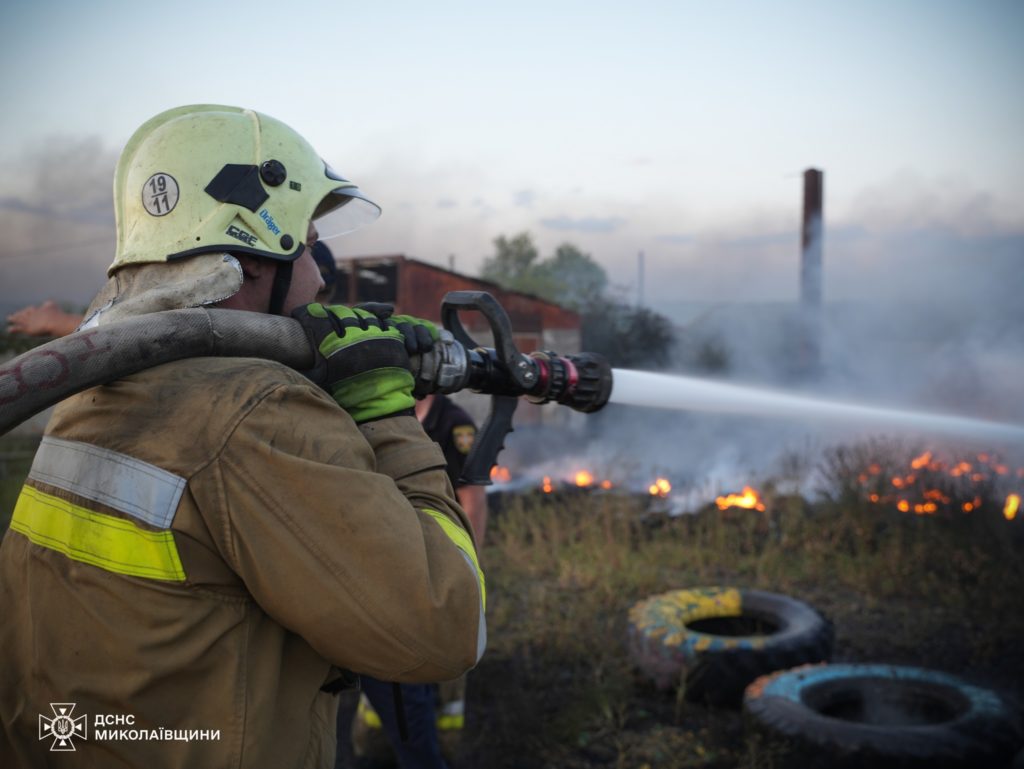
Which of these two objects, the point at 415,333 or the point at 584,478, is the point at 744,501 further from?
the point at 415,333

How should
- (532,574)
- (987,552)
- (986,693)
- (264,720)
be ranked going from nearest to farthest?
(264,720), (986,693), (987,552), (532,574)

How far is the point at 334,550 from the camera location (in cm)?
127

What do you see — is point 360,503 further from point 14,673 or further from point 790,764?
point 790,764

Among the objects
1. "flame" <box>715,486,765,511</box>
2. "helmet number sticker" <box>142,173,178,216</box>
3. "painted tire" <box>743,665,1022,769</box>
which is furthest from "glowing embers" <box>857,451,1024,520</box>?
"helmet number sticker" <box>142,173,178,216</box>

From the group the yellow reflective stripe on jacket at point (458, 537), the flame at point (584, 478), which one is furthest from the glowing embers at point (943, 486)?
the yellow reflective stripe on jacket at point (458, 537)

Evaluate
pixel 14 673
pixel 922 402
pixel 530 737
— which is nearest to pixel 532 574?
pixel 530 737

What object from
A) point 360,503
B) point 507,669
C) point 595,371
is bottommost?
point 507,669

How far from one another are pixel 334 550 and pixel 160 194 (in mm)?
840

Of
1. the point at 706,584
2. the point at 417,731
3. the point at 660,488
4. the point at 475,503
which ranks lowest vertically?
the point at 706,584

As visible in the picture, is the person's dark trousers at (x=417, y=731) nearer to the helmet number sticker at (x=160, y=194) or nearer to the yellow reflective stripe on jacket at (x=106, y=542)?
the yellow reflective stripe on jacket at (x=106, y=542)

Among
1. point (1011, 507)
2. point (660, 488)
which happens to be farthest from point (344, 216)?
point (660, 488)

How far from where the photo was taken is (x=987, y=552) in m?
6.07

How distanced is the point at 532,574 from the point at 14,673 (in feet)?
18.1

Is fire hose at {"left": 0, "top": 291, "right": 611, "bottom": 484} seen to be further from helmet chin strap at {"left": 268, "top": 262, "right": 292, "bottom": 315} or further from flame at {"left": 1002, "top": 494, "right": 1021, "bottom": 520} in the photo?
flame at {"left": 1002, "top": 494, "right": 1021, "bottom": 520}
